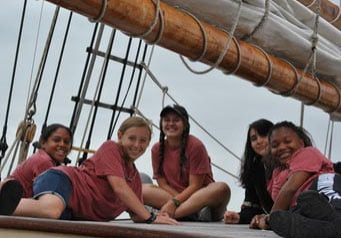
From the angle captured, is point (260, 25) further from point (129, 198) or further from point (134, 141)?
point (129, 198)

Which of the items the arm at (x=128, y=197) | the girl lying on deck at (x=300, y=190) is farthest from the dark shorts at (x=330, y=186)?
the arm at (x=128, y=197)

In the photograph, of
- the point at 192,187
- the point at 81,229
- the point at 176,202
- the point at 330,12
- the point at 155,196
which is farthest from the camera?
the point at 330,12

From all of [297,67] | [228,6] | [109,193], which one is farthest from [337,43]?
[109,193]

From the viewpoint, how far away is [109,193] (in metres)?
3.05

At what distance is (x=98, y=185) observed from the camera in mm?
3018

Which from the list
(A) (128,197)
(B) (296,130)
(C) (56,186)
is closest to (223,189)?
(B) (296,130)

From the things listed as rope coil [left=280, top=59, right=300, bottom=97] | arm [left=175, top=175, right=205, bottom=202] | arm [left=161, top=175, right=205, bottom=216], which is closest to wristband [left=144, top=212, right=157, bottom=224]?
arm [left=161, top=175, right=205, bottom=216]

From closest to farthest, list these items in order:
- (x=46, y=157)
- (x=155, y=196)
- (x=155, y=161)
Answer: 1. (x=46, y=157)
2. (x=155, y=196)
3. (x=155, y=161)

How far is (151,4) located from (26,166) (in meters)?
0.96

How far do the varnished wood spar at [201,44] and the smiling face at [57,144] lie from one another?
69 cm

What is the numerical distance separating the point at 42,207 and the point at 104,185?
40cm

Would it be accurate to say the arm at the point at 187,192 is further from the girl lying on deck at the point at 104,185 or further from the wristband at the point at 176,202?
the girl lying on deck at the point at 104,185

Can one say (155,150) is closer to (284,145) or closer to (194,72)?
(194,72)

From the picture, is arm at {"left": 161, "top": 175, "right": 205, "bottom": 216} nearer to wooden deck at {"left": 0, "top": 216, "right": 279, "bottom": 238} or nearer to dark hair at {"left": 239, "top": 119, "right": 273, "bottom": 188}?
dark hair at {"left": 239, "top": 119, "right": 273, "bottom": 188}
